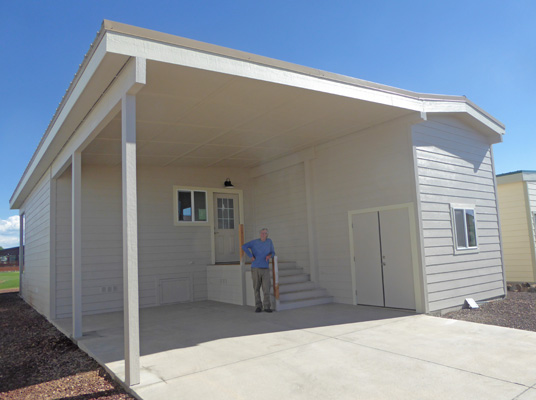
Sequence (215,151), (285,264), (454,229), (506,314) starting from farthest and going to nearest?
(285,264) → (215,151) → (454,229) → (506,314)

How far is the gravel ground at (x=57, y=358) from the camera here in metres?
3.67

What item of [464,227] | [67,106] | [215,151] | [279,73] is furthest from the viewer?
[215,151]

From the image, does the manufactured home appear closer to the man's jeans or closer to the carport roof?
the carport roof

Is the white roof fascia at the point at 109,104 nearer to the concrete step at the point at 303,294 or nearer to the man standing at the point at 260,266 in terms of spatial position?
the man standing at the point at 260,266

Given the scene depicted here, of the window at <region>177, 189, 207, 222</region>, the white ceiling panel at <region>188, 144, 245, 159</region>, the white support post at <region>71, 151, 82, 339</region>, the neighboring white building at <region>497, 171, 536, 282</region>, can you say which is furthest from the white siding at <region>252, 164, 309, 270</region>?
the neighboring white building at <region>497, 171, 536, 282</region>

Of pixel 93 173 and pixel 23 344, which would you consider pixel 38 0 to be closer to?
pixel 93 173

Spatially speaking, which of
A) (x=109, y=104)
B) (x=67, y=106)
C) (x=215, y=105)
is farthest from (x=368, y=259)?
(x=67, y=106)

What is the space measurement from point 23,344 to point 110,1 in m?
5.79

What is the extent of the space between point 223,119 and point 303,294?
3.54 m

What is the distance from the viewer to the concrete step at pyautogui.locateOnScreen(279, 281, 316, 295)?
293 inches

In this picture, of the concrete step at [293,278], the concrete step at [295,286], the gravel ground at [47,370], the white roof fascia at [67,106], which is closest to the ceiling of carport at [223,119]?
the white roof fascia at [67,106]

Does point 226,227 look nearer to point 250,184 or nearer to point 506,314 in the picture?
point 250,184

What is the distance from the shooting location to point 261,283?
697cm

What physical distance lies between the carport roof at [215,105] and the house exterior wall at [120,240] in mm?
509
